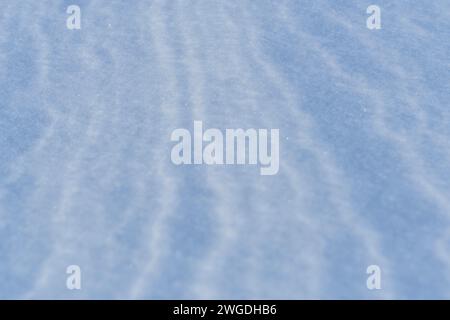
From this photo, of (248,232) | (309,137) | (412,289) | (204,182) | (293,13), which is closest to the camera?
(412,289)

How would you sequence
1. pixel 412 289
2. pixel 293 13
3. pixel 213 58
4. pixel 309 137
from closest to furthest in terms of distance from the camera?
pixel 412 289
pixel 309 137
pixel 213 58
pixel 293 13

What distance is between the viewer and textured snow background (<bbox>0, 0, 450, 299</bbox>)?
107 inches

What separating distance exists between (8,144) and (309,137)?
5.36 ft

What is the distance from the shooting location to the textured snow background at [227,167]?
107 inches

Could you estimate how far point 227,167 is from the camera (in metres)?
3.20

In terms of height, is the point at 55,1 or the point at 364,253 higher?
the point at 55,1

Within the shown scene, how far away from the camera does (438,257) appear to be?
276 cm

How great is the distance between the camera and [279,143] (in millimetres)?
3307

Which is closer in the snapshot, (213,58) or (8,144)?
(8,144)

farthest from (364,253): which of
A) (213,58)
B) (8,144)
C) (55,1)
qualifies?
(55,1)

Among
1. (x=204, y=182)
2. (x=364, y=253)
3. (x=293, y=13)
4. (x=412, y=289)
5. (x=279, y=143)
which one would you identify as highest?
(x=293, y=13)

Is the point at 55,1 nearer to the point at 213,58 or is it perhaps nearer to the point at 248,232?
the point at 213,58

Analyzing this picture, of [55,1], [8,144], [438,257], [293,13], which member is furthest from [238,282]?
[55,1]

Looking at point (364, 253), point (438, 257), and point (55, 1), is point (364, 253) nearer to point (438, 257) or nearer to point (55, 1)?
point (438, 257)
